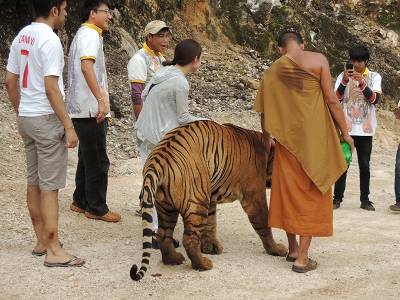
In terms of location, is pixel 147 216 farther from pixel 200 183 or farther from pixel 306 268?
pixel 306 268

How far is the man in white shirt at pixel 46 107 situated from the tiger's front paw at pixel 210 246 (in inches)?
51.7

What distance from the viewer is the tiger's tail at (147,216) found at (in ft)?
14.7

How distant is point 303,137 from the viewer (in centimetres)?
506

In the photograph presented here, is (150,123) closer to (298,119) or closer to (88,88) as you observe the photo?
(88,88)

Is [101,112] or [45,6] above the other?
[45,6]

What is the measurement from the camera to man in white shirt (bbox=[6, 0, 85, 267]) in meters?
4.86

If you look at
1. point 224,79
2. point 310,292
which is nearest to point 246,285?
point 310,292

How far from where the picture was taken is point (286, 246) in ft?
20.0

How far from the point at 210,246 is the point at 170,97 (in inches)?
58.5

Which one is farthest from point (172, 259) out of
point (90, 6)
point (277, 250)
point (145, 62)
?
point (90, 6)

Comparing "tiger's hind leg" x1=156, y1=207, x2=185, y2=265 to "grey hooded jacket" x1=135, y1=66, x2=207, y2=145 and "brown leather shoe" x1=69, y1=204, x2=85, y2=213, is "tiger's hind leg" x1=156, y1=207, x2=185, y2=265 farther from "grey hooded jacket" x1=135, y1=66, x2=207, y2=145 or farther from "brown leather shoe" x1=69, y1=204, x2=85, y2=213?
"brown leather shoe" x1=69, y1=204, x2=85, y2=213

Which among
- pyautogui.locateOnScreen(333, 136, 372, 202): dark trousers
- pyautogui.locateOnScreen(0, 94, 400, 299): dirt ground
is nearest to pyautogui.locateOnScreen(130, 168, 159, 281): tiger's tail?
pyautogui.locateOnScreen(0, 94, 400, 299): dirt ground

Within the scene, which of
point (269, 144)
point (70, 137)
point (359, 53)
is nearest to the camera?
point (70, 137)

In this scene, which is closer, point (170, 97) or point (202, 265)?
point (202, 265)
